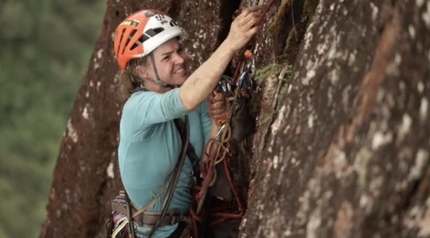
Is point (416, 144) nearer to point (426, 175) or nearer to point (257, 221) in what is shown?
point (426, 175)

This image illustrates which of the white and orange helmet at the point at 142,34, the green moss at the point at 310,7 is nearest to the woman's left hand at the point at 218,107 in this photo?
the white and orange helmet at the point at 142,34

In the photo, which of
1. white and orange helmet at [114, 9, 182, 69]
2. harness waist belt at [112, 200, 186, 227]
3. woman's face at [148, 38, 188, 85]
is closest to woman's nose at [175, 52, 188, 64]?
woman's face at [148, 38, 188, 85]

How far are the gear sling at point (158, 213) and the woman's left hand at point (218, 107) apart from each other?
19 cm

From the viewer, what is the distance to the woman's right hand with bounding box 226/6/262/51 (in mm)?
3717

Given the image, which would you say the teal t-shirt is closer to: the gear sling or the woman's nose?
the gear sling

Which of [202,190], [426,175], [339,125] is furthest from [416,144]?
[202,190]

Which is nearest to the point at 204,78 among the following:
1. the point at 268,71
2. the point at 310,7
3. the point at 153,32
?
the point at 153,32

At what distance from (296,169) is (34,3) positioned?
33.1 m

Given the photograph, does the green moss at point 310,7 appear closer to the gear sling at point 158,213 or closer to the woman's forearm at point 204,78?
the woman's forearm at point 204,78

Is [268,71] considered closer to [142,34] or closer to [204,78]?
[204,78]

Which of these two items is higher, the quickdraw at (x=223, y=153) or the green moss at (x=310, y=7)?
the green moss at (x=310, y=7)

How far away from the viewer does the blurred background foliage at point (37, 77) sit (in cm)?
3120

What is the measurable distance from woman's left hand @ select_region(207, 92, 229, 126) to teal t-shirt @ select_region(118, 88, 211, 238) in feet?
0.27

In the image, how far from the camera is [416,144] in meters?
2.54
